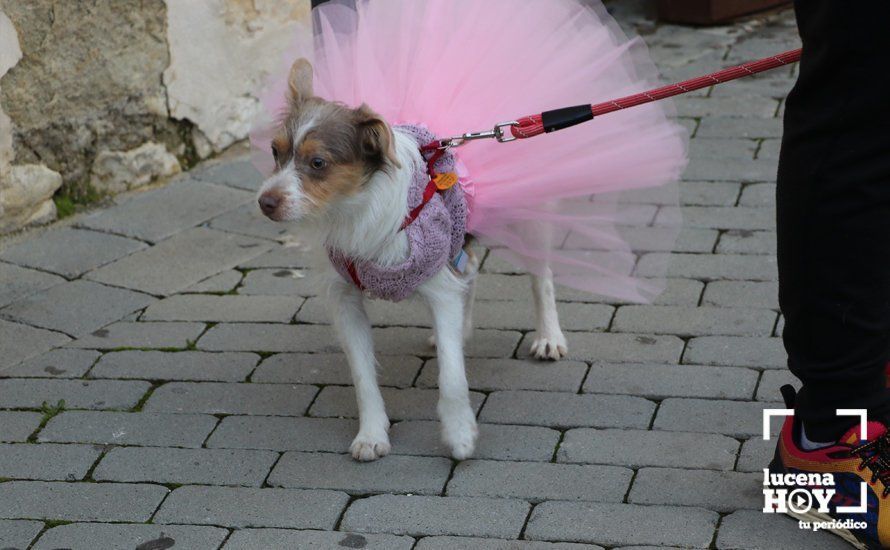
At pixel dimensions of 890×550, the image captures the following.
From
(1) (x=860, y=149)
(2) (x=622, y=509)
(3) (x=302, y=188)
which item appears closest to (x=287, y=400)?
(3) (x=302, y=188)

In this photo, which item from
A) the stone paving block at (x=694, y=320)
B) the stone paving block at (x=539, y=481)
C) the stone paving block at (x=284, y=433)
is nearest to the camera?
the stone paving block at (x=539, y=481)

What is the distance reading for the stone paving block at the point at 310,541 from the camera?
3057 millimetres

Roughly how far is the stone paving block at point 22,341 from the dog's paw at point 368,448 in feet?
Answer: 4.44

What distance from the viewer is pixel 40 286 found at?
466 cm

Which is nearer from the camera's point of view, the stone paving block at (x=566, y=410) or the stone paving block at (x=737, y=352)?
the stone paving block at (x=566, y=410)

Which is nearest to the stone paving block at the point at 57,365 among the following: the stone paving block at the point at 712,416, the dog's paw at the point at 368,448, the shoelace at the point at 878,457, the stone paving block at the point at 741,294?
the dog's paw at the point at 368,448

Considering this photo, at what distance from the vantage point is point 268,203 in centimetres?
312

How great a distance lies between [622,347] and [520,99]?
97cm

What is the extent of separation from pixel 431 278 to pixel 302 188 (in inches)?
19.4

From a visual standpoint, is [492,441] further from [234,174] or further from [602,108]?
[234,174]

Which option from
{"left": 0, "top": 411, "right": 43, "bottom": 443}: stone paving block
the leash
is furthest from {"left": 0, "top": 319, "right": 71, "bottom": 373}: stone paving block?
the leash

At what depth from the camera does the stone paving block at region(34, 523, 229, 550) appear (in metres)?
3.11

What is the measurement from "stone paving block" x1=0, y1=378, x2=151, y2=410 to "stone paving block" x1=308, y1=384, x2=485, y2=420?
1.98 ft

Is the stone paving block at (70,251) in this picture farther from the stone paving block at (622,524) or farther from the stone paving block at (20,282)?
the stone paving block at (622,524)
